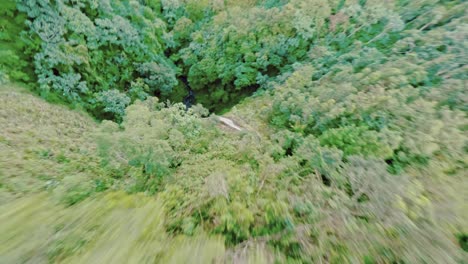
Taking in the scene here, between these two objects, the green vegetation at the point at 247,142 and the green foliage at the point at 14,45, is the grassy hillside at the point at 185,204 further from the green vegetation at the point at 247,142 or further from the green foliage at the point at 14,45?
the green foliage at the point at 14,45

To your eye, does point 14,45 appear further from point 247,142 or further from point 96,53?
point 247,142

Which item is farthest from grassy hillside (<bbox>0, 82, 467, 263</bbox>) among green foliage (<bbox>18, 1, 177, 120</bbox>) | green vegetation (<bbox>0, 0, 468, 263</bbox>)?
green foliage (<bbox>18, 1, 177, 120</bbox>)

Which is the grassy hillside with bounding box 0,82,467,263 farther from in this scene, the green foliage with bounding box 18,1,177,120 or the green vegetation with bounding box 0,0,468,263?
the green foliage with bounding box 18,1,177,120

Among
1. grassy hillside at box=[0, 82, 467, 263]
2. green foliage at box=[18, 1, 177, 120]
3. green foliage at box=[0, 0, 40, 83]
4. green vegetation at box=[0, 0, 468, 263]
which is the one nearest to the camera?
grassy hillside at box=[0, 82, 467, 263]

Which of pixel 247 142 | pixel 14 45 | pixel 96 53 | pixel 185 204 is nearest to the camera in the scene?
pixel 185 204

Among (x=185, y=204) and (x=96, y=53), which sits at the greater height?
(x=96, y=53)

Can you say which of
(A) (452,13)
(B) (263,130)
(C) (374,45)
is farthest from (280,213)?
(A) (452,13)

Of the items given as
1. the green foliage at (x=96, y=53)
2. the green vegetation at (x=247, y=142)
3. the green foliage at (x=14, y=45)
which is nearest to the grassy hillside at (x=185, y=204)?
Result: the green vegetation at (x=247, y=142)

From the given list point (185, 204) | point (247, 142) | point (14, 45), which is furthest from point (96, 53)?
point (185, 204)

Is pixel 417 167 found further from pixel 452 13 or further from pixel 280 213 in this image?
pixel 452 13
